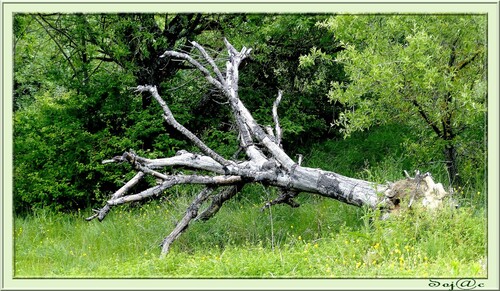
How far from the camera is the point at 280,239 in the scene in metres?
8.57

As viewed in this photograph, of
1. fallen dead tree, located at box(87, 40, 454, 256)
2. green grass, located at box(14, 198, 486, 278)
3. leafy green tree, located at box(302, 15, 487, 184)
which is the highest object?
leafy green tree, located at box(302, 15, 487, 184)

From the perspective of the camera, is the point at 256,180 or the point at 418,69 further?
the point at 256,180

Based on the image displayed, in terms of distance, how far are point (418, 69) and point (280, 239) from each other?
9.66 ft

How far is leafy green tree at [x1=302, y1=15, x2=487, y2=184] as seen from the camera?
25.6 feet

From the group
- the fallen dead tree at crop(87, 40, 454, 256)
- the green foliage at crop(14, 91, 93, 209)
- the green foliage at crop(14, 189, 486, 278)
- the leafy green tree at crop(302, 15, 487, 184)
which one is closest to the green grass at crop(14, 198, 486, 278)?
the green foliage at crop(14, 189, 486, 278)

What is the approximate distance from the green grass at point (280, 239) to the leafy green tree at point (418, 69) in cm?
101

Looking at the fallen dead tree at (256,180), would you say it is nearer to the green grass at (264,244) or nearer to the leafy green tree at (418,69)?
the green grass at (264,244)

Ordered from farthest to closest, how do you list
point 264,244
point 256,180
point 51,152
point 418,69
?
point 51,152
point 264,244
point 256,180
point 418,69

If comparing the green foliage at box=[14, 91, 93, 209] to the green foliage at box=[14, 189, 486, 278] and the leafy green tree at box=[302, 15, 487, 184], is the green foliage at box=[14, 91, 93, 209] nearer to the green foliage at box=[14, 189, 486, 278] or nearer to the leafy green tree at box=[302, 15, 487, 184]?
the green foliage at box=[14, 189, 486, 278]

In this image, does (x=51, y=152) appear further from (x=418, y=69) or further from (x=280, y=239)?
(x=418, y=69)

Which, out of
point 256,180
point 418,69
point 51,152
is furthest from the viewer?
point 51,152

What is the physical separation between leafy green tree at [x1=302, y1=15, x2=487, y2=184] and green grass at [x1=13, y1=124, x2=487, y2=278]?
3.32 ft

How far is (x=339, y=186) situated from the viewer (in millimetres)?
7547

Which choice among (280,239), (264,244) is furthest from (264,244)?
(280,239)
